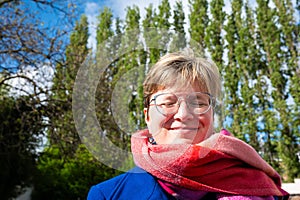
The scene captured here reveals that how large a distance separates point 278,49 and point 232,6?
1.88 metres

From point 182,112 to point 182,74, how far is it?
0.09 metres

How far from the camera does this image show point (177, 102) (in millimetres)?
835

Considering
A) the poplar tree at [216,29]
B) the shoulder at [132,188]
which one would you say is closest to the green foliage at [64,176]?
the poplar tree at [216,29]

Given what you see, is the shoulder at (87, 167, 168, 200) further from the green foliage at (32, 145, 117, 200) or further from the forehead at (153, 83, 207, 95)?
the green foliage at (32, 145, 117, 200)

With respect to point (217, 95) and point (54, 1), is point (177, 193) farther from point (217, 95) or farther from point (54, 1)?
point (54, 1)

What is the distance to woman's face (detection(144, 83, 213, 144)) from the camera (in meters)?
0.84

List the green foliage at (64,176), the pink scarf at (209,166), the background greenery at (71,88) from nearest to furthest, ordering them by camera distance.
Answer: the pink scarf at (209,166) → the background greenery at (71,88) → the green foliage at (64,176)

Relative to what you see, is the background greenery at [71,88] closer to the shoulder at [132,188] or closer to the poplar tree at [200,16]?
the poplar tree at [200,16]

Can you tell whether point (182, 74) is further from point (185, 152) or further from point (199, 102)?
point (185, 152)

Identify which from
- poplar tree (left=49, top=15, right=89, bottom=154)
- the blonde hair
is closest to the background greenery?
poplar tree (left=49, top=15, right=89, bottom=154)

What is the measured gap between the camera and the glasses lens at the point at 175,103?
837 mm

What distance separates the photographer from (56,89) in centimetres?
577


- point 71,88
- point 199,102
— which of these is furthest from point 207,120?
point 71,88

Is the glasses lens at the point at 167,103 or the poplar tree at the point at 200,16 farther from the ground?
the poplar tree at the point at 200,16
